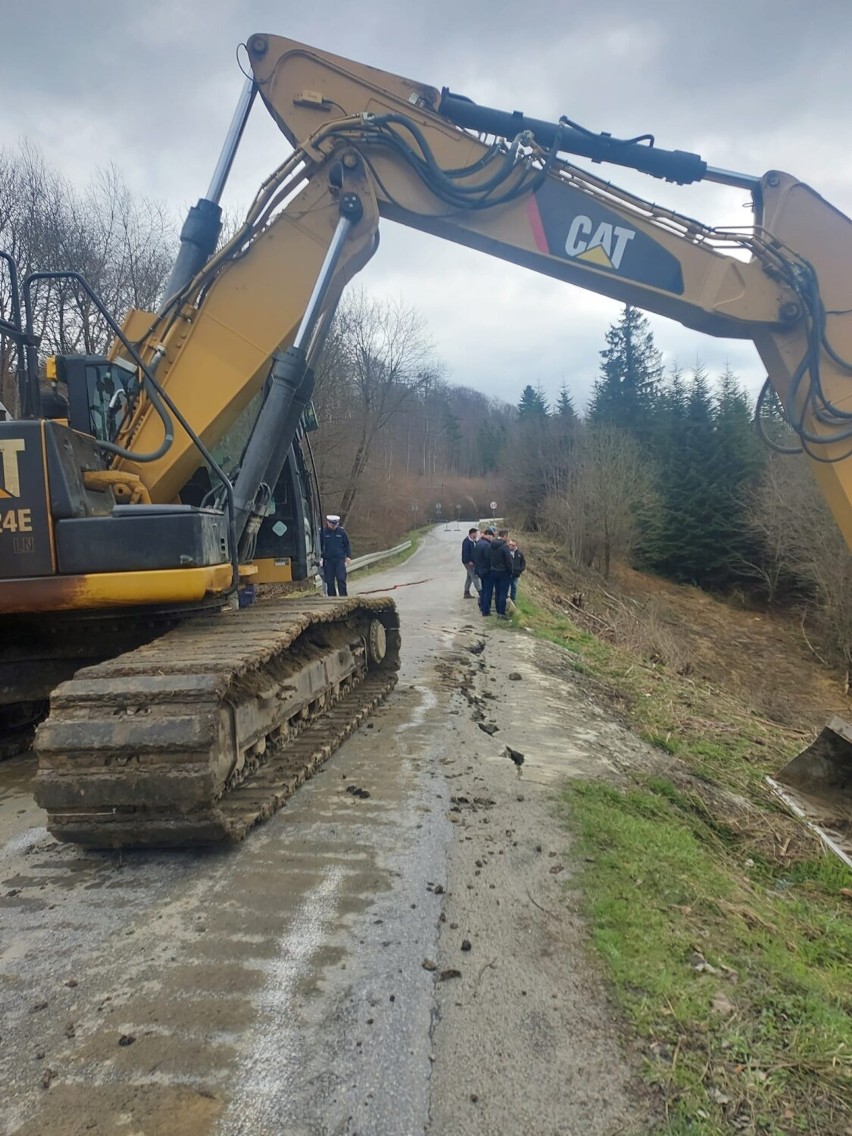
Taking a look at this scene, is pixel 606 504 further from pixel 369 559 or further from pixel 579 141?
pixel 579 141

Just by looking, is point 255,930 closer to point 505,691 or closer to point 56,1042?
point 56,1042

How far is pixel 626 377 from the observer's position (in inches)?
2048

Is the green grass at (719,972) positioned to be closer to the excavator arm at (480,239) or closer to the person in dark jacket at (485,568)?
the excavator arm at (480,239)

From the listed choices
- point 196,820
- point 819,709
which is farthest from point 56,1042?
point 819,709

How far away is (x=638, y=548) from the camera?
3616cm

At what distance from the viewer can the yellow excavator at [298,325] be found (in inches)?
167

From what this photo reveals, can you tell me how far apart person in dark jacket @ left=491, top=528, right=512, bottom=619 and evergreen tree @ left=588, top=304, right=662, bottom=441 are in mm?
38351

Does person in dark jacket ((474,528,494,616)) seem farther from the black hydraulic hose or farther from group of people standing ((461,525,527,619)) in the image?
the black hydraulic hose

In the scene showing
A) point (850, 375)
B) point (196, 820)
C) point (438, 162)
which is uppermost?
point (438, 162)

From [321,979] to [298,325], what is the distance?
3955 mm

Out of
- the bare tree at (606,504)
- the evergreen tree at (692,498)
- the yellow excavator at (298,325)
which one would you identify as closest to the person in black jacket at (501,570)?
the yellow excavator at (298,325)

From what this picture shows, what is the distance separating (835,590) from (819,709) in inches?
288

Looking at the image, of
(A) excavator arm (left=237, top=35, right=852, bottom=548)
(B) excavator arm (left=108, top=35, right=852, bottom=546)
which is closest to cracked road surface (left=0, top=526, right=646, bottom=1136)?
(B) excavator arm (left=108, top=35, right=852, bottom=546)

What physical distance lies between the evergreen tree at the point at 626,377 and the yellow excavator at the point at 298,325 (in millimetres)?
45457
